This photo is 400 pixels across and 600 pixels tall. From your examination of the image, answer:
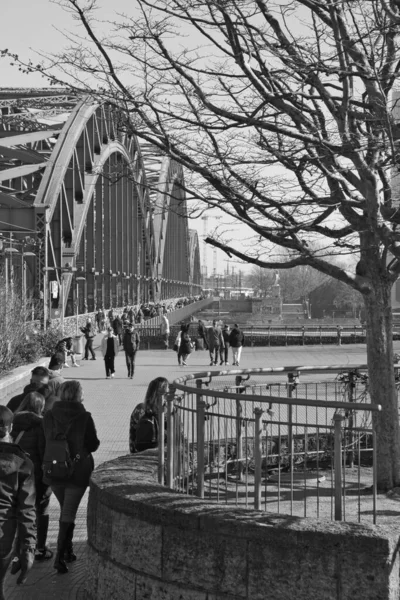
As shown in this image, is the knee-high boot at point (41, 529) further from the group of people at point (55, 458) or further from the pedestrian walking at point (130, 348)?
the pedestrian walking at point (130, 348)

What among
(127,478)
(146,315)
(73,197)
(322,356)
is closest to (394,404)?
(127,478)

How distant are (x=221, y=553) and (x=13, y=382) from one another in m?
13.7

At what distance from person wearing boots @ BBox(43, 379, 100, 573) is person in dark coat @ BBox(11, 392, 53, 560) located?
37cm

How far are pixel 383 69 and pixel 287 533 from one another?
4369 millimetres

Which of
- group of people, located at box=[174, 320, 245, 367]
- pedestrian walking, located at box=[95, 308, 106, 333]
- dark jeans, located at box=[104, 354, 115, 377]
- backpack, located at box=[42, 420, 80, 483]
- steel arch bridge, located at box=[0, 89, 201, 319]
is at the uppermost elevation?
steel arch bridge, located at box=[0, 89, 201, 319]

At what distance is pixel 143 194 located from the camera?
61344mm

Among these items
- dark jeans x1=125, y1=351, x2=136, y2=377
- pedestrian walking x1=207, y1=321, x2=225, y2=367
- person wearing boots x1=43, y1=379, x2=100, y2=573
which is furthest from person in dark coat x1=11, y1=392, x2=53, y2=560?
pedestrian walking x1=207, y1=321, x2=225, y2=367

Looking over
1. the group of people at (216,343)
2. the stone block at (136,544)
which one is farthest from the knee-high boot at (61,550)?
the group of people at (216,343)

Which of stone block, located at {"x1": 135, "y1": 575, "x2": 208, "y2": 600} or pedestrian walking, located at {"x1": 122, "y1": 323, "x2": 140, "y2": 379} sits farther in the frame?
pedestrian walking, located at {"x1": 122, "y1": 323, "x2": 140, "y2": 379}

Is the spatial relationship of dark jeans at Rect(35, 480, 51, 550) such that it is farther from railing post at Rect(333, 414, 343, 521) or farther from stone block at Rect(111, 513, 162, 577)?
railing post at Rect(333, 414, 343, 521)

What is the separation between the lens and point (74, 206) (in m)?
40.6

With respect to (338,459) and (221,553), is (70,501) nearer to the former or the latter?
(221,553)

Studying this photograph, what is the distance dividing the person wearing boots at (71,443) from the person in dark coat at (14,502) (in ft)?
4.22

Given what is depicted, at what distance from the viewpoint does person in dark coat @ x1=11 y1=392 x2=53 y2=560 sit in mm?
7855
